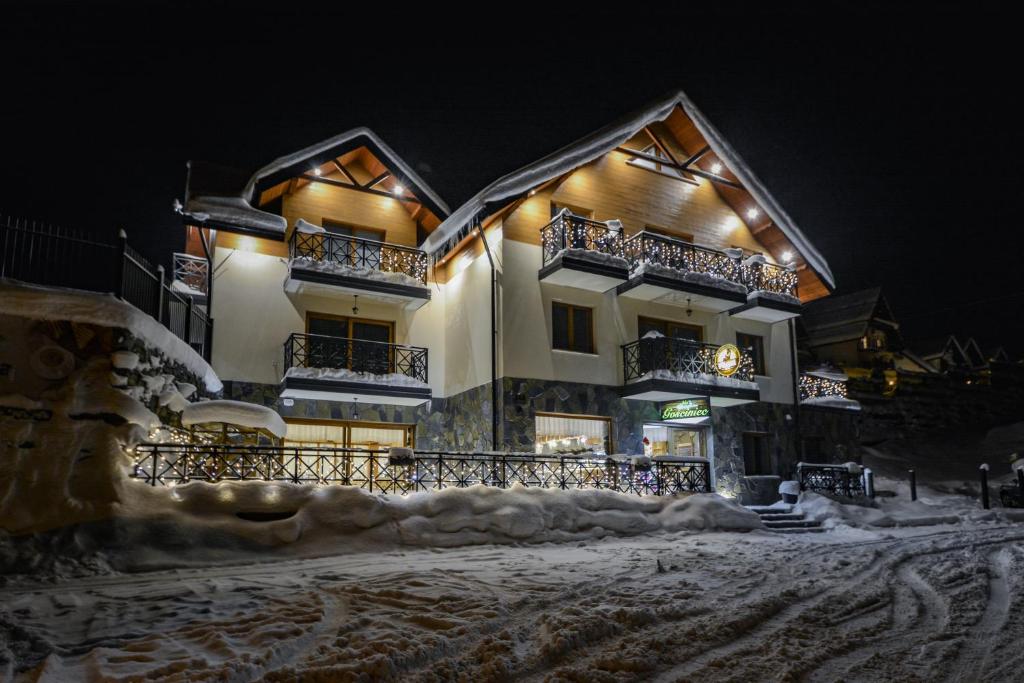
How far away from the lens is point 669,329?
64.2ft

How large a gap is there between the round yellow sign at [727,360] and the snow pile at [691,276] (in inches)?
68.0

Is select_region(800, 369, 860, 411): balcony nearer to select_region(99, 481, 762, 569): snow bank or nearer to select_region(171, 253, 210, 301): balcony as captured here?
select_region(99, 481, 762, 569): snow bank

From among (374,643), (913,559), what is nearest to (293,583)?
(374,643)

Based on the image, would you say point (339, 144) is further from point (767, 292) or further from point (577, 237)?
point (767, 292)

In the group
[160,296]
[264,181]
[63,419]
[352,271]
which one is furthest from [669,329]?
[63,419]

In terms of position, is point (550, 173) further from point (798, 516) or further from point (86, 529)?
point (86, 529)

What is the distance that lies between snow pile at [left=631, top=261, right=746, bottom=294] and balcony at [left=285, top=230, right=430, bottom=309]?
590cm

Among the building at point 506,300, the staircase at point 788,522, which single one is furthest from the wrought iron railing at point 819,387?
the staircase at point 788,522

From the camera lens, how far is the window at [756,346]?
68.9 ft

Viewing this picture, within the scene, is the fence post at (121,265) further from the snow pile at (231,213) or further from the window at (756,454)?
the window at (756,454)

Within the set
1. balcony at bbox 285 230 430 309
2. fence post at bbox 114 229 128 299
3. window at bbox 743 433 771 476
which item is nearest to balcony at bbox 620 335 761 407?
window at bbox 743 433 771 476

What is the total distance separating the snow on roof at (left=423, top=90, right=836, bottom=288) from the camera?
16.3m

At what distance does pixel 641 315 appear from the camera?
19031 millimetres

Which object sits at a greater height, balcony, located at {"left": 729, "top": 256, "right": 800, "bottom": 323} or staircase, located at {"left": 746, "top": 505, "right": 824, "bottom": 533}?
balcony, located at {"left": 729, "top": 256, "right": 800, "bottom": 323}
